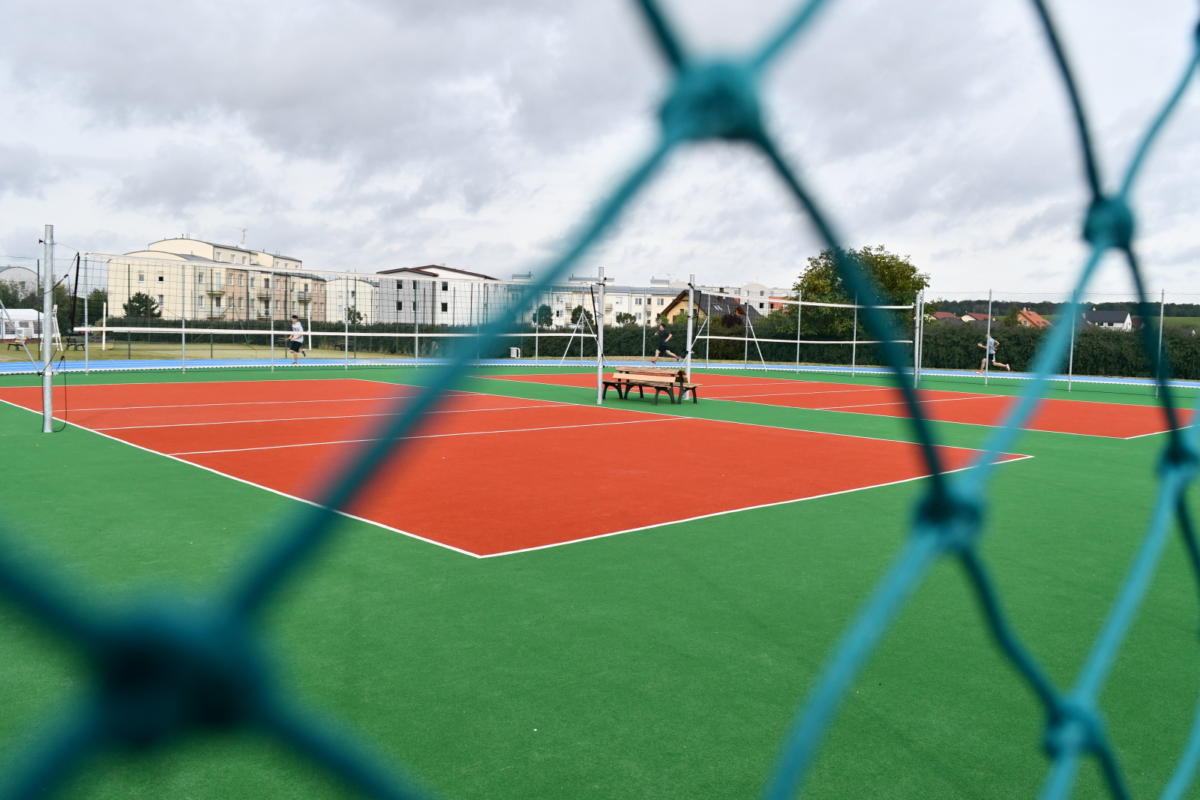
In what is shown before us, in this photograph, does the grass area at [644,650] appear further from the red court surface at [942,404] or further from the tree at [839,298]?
the tree at [839,298]

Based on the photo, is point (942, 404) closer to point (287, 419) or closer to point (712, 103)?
point (287, 419)

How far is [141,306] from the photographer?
83.1 feet

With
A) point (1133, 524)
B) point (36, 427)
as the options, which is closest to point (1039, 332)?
point (1133, 524)

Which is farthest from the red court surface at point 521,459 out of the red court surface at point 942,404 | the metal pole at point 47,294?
the red court surface at point 942,404

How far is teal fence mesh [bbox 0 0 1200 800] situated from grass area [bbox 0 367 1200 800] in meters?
1.24

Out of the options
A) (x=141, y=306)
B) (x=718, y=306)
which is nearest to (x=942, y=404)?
(x=141, y=306)

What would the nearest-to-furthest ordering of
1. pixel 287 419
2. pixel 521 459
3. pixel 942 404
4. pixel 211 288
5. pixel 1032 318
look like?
pixel 521 459 → pixel 287 419 → pixel 942 404 → pixel 211 288 → pixel 1032 318

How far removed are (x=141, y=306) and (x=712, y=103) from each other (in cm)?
2751

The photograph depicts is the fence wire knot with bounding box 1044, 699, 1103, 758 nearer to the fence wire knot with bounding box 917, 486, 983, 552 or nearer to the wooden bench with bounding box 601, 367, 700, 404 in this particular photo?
the fence wire knot with bounding box 917, 486, 983, 552

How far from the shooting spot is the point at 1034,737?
3.40 metres

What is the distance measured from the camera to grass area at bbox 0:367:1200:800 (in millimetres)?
3047

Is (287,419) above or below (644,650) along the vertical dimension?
above

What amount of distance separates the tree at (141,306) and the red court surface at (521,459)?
10.3 m

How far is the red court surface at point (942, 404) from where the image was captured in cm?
1398
